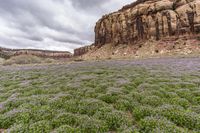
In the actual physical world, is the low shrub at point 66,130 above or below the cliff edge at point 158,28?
below

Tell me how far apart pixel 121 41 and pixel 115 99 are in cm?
12237

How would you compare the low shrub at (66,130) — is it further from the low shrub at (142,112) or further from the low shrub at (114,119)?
the low shrub at (142,112)

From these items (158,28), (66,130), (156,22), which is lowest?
(66,130)

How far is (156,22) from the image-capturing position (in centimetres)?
10712

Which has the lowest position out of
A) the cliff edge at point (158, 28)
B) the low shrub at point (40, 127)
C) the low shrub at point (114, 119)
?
the low shrub at point (114, 119)

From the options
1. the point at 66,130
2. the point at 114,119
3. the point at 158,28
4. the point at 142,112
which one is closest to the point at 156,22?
the point at 158,28

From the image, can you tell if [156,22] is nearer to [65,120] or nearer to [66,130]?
[65,120]

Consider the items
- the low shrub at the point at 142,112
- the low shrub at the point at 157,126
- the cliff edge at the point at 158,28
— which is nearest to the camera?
the low shrub at the point at 157,126

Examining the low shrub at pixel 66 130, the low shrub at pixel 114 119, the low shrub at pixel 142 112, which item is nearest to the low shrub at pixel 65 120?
the low shrub at pixel 66 130

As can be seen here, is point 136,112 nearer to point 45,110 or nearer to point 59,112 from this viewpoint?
point 59,112

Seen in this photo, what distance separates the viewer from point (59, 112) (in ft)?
26.8

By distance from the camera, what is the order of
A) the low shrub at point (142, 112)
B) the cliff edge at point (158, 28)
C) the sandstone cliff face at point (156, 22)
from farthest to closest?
1. the sandstone cliff face at point (156, 22)
2. the cliff edge at point (158, 28)
3. the low shrub at point (142, 112)

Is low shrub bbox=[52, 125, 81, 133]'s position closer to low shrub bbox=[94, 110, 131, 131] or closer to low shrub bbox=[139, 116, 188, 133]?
low shrub bbox=[94, 110, 131, 131]

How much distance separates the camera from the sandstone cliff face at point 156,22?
94250mm
